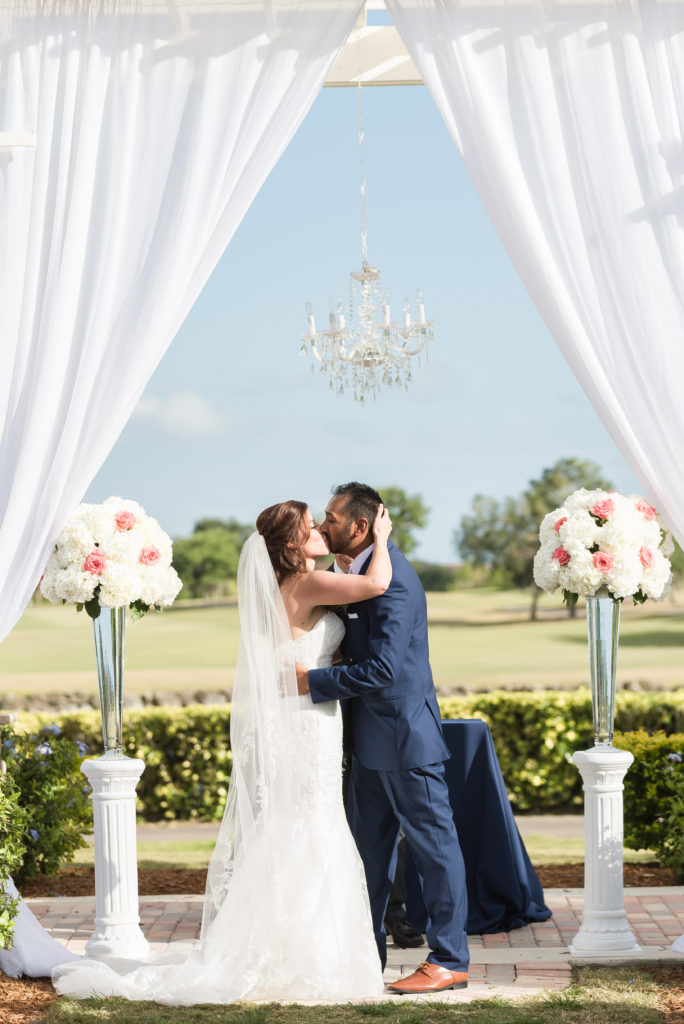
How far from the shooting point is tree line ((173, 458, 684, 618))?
48.6ft

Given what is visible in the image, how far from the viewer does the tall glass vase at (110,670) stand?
4.31 metres

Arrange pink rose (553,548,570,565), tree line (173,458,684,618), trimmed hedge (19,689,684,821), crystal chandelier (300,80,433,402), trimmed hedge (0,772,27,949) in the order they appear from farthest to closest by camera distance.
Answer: tree line (173,458,684,618) → trimmed hedge (19,689,684,821) → crystal chandelier (300,80,433,402) → pink rose (553,548,570,565) → trimmed hedge (0,772,27,949)

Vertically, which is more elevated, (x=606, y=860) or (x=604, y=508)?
(x=604, y=508)

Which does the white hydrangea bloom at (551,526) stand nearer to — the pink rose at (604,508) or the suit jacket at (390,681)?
the pink rose at (604,508)

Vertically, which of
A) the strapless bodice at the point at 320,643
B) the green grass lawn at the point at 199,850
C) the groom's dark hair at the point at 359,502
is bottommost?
the green grass lawn at the point at 199,850

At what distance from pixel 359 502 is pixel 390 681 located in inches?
25.3

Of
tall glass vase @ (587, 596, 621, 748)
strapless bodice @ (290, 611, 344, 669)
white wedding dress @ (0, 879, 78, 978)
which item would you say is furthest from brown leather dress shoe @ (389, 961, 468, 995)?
white wedding dress @ (0, 879, 78, 978)

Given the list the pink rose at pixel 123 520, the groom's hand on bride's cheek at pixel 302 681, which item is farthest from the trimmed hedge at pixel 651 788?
the pink rose at pixel 123 520

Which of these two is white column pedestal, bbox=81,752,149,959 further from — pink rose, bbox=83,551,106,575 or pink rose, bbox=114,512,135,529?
pink rose, bbox=114,512,135,529

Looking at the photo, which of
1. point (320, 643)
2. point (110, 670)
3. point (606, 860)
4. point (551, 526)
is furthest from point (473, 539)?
point (320, 643)

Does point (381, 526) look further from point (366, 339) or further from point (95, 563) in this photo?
point (366, 339)

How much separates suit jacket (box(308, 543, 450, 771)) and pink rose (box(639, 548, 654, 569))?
0.84 metres

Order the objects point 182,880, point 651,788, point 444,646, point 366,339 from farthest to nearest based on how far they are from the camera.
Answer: point 444,646, point 366,339, point 182,880, point 651,788

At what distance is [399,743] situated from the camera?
390cm
